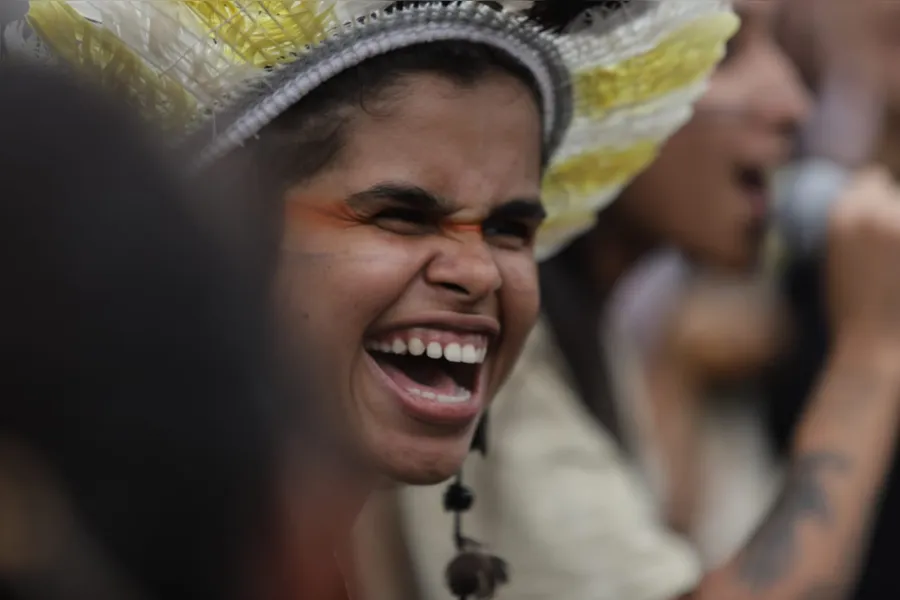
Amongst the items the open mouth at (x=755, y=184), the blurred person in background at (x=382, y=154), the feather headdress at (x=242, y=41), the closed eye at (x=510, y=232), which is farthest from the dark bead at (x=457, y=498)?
the open mouth at (x=755, y=184)

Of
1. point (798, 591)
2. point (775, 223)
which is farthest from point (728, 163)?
point (798, 591)

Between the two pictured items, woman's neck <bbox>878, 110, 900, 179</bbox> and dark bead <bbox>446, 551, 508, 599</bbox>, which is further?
woman's neck <bbox>878, 110, 900, 179</bbox>

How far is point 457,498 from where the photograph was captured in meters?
1.38

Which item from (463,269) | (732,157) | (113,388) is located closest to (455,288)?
(463,269)

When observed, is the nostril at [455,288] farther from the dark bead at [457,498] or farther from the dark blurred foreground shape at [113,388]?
the dark blurred foreground shape at [113,388]

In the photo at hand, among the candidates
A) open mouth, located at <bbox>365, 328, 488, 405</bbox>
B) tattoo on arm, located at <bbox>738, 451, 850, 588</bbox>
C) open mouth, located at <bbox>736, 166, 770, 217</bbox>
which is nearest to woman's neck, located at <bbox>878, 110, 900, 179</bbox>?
open mouth, located at <bbox>736, 166, 770, 217</bbox>

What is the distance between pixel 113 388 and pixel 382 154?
0.59 meters

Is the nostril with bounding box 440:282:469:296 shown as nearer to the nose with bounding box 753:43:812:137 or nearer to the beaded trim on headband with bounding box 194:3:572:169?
the beaded trim on headband with bounding box 194:3:572:169

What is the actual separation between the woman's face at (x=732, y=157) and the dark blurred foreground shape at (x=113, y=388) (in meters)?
1.54

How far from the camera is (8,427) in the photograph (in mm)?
526

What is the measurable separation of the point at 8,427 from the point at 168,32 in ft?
1.95

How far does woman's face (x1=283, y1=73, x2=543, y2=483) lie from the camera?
1095mm

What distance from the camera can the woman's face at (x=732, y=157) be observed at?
2035mm

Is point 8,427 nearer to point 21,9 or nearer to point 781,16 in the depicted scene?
point 21,9
